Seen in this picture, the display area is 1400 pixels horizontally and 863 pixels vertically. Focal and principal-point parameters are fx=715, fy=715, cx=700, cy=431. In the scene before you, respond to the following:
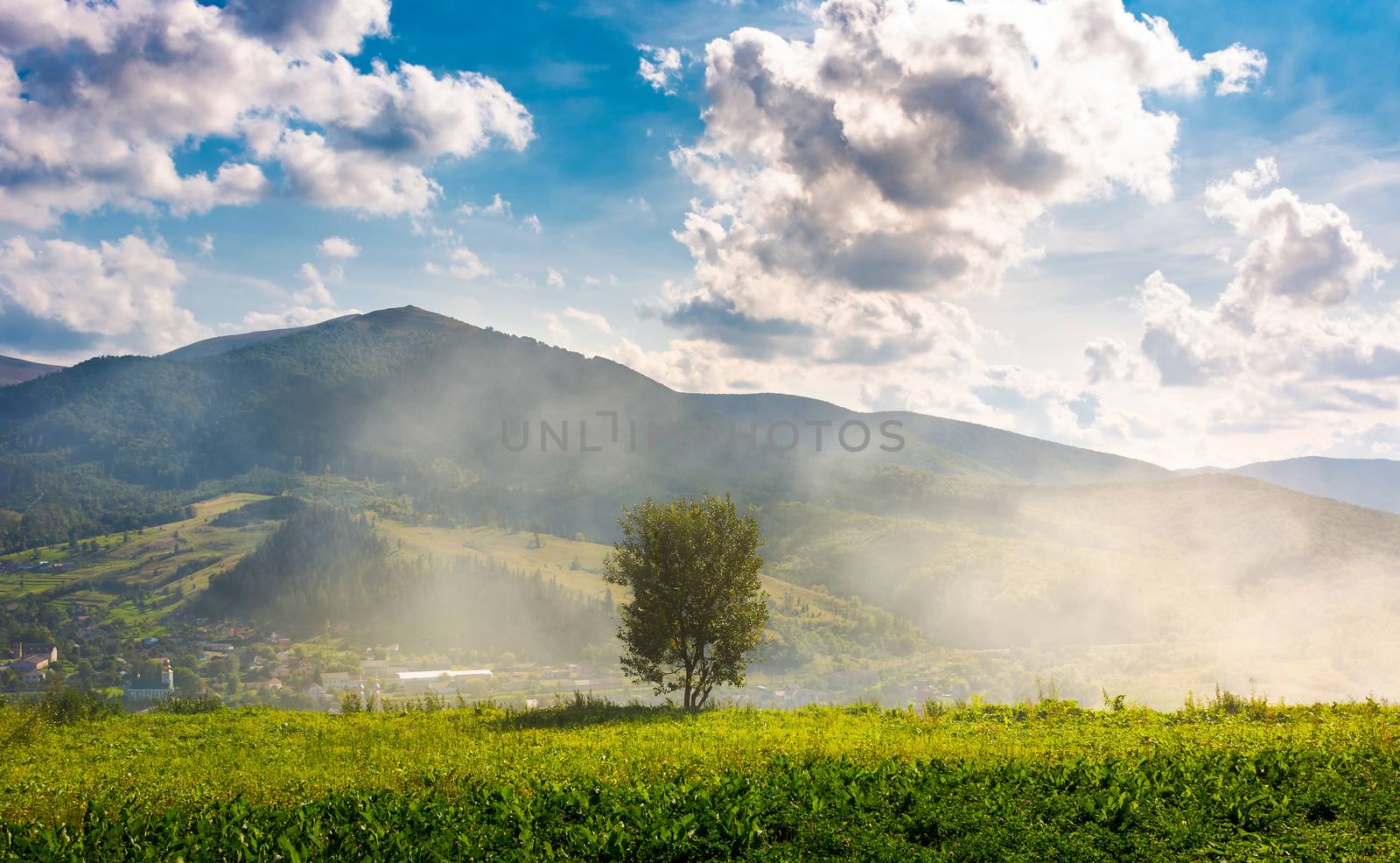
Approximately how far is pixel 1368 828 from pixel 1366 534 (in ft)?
753

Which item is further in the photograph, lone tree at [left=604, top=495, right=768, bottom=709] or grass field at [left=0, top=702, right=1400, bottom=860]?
lone tree at [left=604, top=495, right=768, bottom=709]

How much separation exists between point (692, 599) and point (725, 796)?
74.8 ft

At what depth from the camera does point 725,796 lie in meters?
14.5

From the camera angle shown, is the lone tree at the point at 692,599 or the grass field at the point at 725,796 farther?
the lone tree at the point at 692,599

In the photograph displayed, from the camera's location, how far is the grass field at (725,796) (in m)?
12.3

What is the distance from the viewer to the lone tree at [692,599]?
1454 inches

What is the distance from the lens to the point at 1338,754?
1694 cm

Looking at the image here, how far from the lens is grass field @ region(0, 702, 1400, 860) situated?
40.3 feet

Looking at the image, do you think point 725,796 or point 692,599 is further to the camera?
point 692,599

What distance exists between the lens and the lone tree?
3694 centimetres

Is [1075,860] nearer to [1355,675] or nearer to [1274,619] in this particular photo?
[1355,675]

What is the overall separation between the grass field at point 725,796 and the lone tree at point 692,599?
12.6 meters

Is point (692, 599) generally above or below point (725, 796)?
above

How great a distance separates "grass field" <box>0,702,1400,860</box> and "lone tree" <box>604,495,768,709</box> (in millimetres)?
12649
